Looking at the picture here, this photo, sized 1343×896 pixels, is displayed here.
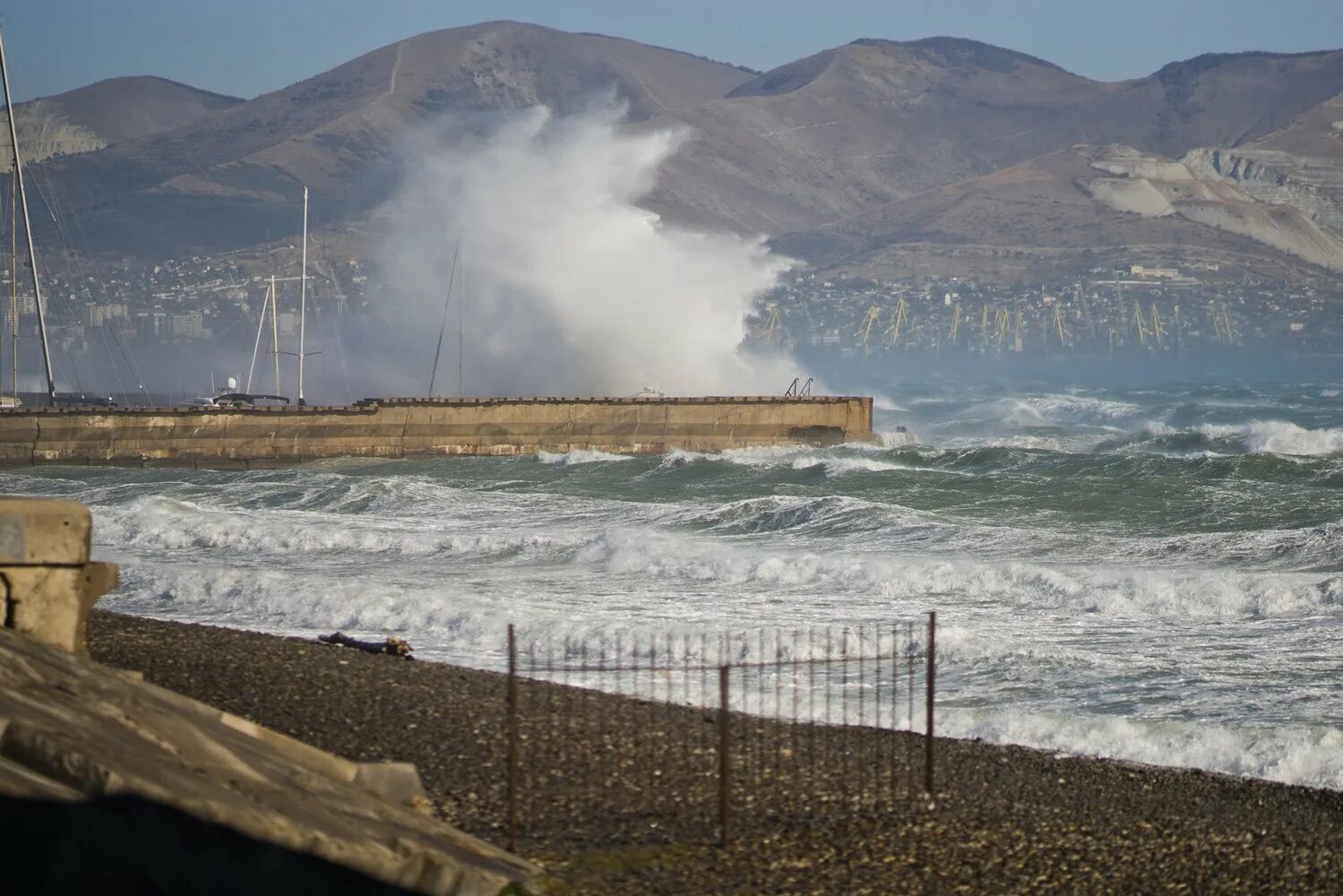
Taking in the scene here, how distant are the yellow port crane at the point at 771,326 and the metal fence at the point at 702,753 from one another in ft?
443

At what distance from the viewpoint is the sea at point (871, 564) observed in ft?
41.0

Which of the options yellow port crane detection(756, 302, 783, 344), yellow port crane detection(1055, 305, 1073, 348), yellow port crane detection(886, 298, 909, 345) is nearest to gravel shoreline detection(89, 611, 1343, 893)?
yellow port crane detection(756, 302, 783, 344)

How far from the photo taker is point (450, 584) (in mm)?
18875

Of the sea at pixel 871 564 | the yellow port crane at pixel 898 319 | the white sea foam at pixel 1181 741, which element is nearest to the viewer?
the white sea foam at pixel 1181 741

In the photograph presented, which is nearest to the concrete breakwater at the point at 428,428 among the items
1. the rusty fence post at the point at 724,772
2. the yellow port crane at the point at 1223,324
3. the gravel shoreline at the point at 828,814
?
the gravel shoreline at the point at 828,814

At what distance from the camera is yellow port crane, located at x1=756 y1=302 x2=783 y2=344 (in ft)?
506

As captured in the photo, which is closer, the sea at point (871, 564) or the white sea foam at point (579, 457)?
the sea at point (871, 564)

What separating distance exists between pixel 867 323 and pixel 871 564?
16481 centimetres

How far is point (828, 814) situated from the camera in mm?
8406

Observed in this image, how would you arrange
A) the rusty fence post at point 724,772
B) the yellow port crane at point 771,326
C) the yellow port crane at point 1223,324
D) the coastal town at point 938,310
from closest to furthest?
1. the rusty fence post at point 724,772
2. the coastal town at point 938,310
3. the yellow port crane at point 771,326
4. the yellow port crane at point 1223,324

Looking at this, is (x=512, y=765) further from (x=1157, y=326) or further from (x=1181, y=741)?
(x=1157, y=326)

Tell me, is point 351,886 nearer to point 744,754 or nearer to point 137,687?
point 137,687

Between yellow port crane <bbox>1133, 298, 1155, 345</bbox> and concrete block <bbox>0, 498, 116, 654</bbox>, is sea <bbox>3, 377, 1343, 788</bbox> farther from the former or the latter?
yellow port crane <bbox>1133, 298, 1155, 345</bbox>

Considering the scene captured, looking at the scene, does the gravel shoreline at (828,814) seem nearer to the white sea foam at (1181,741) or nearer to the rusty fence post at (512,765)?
the rusty fence post at (512,765)
